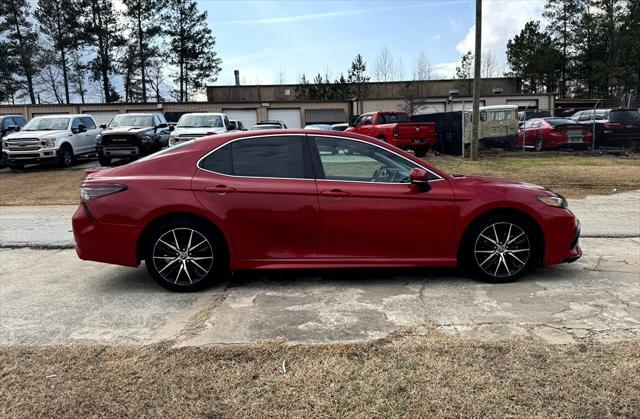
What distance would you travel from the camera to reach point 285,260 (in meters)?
4.91

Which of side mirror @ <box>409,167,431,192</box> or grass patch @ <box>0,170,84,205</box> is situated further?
grass patch @ <box>0,170,84,205</box>

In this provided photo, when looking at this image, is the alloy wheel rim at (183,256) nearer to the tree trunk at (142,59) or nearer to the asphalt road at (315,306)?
the asphalt road at (315,306)

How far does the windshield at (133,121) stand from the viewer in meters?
18.2

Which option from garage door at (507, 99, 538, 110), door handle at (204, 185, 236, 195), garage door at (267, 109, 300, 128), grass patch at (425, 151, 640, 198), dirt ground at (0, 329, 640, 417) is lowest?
dirt ground at (0, 329, 640, 417)

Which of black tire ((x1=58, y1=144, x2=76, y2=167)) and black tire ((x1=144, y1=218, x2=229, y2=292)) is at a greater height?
black tire ((x1=58, y1=144, x2=76, y2=167))

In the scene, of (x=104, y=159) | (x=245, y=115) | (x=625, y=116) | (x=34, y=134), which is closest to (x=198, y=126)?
(x=104, y=159)

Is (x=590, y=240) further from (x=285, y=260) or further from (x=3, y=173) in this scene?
(x=3, y=173)

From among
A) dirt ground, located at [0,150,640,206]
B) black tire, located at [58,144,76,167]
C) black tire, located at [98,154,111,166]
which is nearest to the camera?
dirt ground, located at [0,150,640,206]

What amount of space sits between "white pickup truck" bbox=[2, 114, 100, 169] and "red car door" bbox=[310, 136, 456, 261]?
50.1 feet

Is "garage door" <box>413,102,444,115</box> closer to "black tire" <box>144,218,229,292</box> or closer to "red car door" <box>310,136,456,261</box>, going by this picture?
"red car door" <box>310,136,456,261</box>

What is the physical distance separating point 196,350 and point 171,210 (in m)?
1.63

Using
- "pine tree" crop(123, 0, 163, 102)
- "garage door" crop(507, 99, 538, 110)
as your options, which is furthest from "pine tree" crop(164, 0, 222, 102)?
"garage door" crop(507, 99, 538, 110)

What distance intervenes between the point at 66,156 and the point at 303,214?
52.5 ft

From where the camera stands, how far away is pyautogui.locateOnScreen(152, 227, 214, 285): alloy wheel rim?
16.0ft
